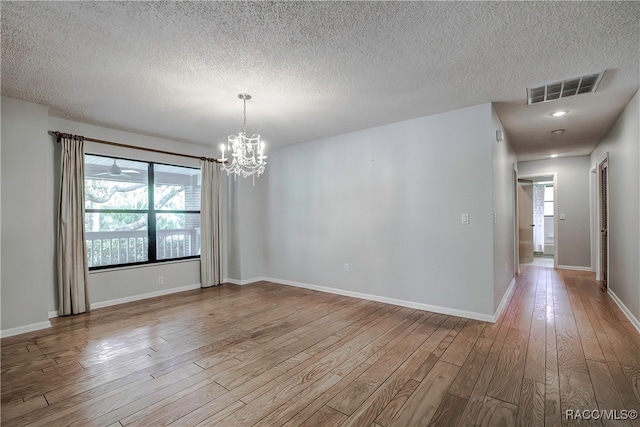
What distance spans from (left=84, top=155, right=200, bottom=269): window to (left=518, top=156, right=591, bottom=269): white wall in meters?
7.78

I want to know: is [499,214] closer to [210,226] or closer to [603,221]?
[603,221]

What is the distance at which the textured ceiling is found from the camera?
189 centimetres

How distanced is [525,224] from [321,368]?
7246 mm

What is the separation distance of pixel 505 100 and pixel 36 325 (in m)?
5.89

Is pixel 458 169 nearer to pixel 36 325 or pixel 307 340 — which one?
pixel 307 340

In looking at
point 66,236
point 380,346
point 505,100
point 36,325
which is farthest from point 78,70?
point 505,100

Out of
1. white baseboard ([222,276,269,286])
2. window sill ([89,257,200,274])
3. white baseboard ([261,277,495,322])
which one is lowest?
white baseboard ([222,276,269,286])

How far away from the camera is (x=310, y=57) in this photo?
2.41 meters

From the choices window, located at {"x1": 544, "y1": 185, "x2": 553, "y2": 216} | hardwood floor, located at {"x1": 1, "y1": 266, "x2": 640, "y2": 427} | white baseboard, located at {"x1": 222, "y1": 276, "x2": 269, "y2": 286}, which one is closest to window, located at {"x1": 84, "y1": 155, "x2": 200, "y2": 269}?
white baseboard, located at {"x1": 222, "y1": 276, "x2": 269, "y2": 286}

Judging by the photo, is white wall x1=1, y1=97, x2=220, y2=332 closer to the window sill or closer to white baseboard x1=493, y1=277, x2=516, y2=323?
the window sill

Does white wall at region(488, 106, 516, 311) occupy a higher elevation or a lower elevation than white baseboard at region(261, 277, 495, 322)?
higher

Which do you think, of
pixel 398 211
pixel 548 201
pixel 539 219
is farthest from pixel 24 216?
pixel 548 201

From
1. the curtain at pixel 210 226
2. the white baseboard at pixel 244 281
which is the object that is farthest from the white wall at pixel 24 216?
the white baseboard at pixel 244 281

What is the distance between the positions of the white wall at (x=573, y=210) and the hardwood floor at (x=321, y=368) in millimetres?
3199
